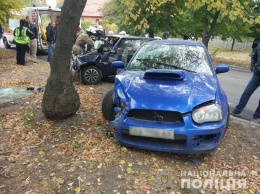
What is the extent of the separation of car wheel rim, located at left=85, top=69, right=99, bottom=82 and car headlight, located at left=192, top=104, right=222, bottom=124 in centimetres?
530

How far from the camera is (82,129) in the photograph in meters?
4.46

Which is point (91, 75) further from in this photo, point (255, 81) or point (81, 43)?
point (255, 81)

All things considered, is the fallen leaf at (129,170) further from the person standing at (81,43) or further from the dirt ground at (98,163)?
the person standing at (81,43)

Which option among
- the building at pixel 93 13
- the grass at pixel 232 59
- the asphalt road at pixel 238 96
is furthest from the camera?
the building at pixel 93 13

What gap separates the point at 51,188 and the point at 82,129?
5.15 feet

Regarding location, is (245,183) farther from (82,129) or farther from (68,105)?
(68,105)

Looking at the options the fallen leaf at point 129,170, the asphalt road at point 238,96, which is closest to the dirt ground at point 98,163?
the fallen leaf at point 129,170

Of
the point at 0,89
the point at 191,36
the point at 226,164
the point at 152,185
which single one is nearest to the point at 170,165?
the point at 152,185

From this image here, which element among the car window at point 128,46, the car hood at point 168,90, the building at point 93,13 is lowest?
the car hood at point 168,90

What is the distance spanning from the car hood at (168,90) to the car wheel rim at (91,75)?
3.99 m

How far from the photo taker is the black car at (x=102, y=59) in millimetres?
8109

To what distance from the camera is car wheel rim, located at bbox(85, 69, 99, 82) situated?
818cm

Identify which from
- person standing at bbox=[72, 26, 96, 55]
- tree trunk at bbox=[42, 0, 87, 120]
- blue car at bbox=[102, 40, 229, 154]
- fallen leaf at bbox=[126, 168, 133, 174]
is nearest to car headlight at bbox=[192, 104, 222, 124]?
blue car at bbox=[102, 40, 229, 154]

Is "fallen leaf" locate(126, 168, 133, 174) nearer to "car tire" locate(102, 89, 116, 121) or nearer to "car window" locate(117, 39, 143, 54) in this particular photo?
"car tire" locate(102, 89, 116, 121)
